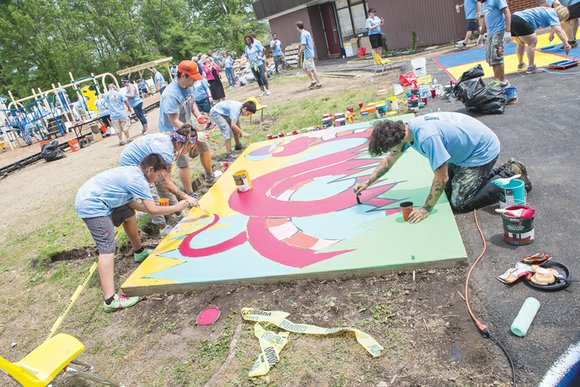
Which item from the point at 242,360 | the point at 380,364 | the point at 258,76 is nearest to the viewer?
the point at 380,364

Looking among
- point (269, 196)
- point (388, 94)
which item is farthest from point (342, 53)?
point (269, 196)

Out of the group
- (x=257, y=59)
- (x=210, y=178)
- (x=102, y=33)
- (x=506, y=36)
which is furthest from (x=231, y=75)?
(x=102, y=33)

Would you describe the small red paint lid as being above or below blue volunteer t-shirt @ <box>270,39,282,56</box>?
below

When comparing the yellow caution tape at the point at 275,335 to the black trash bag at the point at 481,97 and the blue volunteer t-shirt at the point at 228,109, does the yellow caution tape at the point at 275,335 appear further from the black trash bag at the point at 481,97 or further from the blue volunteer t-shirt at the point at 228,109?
the black trash bag at the point at 481,97

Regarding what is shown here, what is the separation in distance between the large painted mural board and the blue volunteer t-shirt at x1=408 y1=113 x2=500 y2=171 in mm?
548

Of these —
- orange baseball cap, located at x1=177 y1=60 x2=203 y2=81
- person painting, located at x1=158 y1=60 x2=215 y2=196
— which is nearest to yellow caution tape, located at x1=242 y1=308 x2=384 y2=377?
person painting, located at x1=158 y1=60 x2=215 y2=196

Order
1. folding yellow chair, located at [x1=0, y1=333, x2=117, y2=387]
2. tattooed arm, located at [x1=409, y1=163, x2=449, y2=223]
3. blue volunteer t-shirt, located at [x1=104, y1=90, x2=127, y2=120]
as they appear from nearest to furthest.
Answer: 1. folding yellow chair, located at [x1=0, y1=333, x2=117, y2=387]
2. tattooed arm, located at [x1=409, y1=163, x2=449, y2=223]
3. blue volunteer t-shirt, located at [x1=104, y1=90, x2=127, y2=120]

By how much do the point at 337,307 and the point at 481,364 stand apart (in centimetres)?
109

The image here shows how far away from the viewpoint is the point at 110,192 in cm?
405

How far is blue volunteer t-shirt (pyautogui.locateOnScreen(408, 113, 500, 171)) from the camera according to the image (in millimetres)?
3460

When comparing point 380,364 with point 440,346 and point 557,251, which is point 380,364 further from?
point 557,251

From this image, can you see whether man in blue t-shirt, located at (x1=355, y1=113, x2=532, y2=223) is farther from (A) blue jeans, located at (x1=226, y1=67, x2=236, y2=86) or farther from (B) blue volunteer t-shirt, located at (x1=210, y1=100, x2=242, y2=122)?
(A) blue jeans, located at (x1=226, y1=67, x2=236, y2=86)

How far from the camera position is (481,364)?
2.35m

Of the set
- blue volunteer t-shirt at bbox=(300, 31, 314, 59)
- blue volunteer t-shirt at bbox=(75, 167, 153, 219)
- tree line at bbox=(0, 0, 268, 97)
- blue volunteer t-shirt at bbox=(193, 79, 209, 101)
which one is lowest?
blue volunteer t-shirt at bbox=(75, 167, 153, 219)
